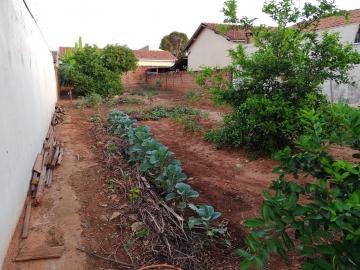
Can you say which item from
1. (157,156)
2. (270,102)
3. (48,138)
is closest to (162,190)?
(157,156)

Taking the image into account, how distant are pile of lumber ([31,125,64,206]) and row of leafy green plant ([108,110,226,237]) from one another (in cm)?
137

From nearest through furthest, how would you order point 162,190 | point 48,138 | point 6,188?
1. point 6,188
2. point 162,190
3. point 48,138

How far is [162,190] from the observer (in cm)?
452

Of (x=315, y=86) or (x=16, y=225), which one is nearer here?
(x=16, y=225)

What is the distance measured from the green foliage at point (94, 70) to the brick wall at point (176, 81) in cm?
355

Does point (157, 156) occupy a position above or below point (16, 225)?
above

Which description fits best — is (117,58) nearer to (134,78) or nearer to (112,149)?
(134,78)

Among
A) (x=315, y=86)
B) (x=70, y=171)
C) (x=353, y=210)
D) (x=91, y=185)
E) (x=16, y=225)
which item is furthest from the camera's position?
(x=315, y=86)

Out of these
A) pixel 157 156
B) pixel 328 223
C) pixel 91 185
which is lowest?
pixel 91 185

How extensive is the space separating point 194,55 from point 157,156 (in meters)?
20.7

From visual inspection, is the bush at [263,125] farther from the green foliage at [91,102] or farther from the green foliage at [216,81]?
the green foliage at [91,102]

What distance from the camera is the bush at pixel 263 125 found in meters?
5.87

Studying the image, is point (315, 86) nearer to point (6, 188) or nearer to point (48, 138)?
point (6, 188)

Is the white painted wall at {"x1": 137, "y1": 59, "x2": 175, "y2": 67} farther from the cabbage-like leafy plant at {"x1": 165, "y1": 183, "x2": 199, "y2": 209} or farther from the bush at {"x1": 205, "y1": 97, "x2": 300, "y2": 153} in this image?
the cabbage-like leafy plant at {"x1": 165, "y1": 183, "x2": 199, "y2": 209}
